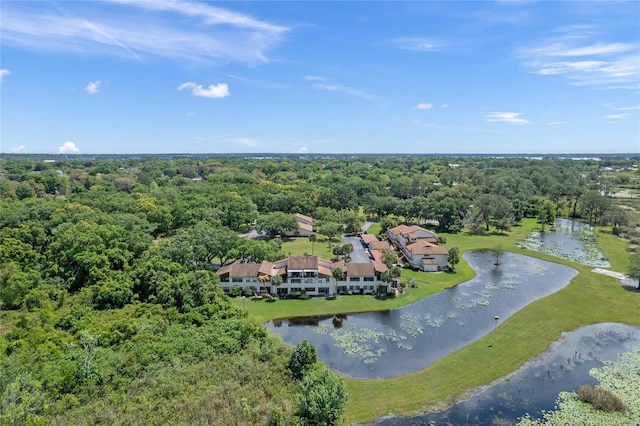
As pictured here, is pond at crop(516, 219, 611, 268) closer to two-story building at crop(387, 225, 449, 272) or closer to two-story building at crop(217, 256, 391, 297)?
two-story building at crop(387, 225, 449, 272)

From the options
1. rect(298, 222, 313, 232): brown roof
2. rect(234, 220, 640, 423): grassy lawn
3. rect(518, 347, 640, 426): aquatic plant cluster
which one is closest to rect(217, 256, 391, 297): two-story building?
rect(234, 220, 640, 423): grassy lawn

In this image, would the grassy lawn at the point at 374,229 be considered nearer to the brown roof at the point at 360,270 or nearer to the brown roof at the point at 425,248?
the brown roof at the point at 425,248

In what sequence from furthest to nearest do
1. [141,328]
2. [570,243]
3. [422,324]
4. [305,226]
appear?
[305,226]
[570,243]
[422,324]
[141,328]

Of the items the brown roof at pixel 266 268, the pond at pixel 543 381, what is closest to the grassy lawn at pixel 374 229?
the brown roof at pixel 266 268

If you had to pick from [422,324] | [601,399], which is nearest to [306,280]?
[422,324]

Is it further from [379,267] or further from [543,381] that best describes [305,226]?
[543,381]

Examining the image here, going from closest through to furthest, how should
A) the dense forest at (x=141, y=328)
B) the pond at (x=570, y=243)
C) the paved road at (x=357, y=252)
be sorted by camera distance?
the dense forest at (x=141, y=328) → the paved road at (x=357, y=252) → the pond at (x=570, y=243)

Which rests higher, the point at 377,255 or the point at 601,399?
the point at 377,255
